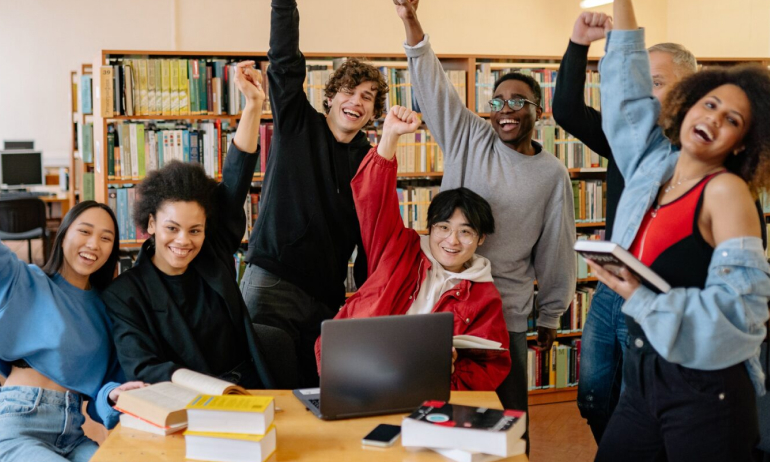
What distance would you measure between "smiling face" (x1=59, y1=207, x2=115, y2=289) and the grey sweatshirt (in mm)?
1089

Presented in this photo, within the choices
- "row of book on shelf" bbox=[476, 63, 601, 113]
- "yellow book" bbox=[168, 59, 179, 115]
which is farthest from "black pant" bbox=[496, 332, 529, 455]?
"yellow book" bbox=[168, 59, 179, 115]

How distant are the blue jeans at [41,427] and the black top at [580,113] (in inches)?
63.3

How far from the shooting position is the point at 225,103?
429 centimetres

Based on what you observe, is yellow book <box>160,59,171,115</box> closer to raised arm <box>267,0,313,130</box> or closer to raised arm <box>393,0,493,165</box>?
raised arm <box>267,0,313,130</box>

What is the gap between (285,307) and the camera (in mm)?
2576

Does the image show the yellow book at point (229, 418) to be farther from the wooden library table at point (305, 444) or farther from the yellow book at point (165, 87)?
the yellow book at point (165, 87)

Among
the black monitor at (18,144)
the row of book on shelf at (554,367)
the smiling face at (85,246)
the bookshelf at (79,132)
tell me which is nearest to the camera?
the smiling face at (85,246)

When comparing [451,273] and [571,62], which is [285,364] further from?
[571,62]

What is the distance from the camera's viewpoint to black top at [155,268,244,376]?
227 cm

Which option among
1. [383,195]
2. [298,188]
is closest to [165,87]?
[298,188]

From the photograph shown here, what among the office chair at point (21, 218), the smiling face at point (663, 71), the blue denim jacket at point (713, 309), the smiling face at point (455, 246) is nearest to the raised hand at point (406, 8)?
the smiling face at point (455, 246)

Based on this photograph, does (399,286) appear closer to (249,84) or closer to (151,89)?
(249,84)

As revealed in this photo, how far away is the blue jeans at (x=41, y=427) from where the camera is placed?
1.96m

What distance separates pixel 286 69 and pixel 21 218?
5.66m
